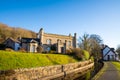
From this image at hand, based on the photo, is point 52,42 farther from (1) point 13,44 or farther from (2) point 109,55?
(2) point 109,55

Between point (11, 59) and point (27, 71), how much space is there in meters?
4.47

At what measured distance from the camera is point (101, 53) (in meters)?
98.1

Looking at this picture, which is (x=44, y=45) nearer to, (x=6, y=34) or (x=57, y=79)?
(x=6, y=34)

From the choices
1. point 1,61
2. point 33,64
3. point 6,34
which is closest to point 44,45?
point 6,34

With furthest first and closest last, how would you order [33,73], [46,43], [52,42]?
1. [52,42]
2. [46,43]
3. [33,73]

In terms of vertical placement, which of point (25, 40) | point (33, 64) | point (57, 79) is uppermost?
point (25, 40)

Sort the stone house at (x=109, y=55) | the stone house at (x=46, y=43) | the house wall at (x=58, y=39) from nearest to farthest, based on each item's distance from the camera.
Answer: the stone house at (x=46, y=43) → the house wall at (x=58, y=39) → the stone house at (x=109, y=55)

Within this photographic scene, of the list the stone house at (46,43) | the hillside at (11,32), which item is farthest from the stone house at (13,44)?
the hillside at (11,32)

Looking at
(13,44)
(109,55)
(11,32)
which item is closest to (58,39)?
(13,44)

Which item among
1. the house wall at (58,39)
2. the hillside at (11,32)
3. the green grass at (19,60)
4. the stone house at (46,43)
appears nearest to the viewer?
the green grass at (19,60)

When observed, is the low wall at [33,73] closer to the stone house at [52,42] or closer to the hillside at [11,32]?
the stone house at [52,42]

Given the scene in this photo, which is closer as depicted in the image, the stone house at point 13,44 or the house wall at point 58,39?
the stone house at point 13,44

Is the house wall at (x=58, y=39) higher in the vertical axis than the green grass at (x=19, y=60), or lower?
higher

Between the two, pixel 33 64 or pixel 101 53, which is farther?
pixel 101 53
